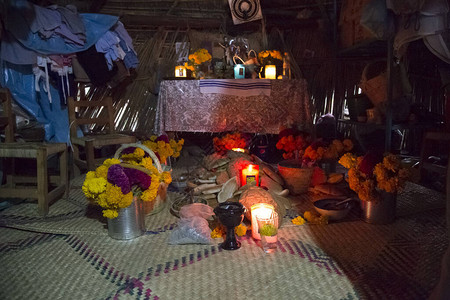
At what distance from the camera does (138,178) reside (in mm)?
1901

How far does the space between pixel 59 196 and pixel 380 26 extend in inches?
126

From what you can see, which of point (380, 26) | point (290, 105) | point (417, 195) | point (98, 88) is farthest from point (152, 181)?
point (98, 88)


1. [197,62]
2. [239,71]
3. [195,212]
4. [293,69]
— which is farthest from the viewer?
[293,69]

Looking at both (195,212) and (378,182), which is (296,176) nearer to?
(378,182)

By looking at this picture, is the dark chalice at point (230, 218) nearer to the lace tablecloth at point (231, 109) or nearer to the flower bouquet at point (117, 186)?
the flower bouquet at point (117, 186)

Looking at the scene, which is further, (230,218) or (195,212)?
(195,212)

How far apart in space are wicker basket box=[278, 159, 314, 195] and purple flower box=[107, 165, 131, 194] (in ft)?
4.59

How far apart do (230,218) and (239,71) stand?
2.20m

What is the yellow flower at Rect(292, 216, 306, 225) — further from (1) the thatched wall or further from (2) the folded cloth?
(1) the thatched wall

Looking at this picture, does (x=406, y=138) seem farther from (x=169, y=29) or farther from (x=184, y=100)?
(x=169, y=29)

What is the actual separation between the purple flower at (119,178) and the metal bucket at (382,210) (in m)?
1.57

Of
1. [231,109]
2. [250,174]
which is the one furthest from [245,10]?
[250,174]

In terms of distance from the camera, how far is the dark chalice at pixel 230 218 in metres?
1.73

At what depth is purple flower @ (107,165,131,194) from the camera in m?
1.80
